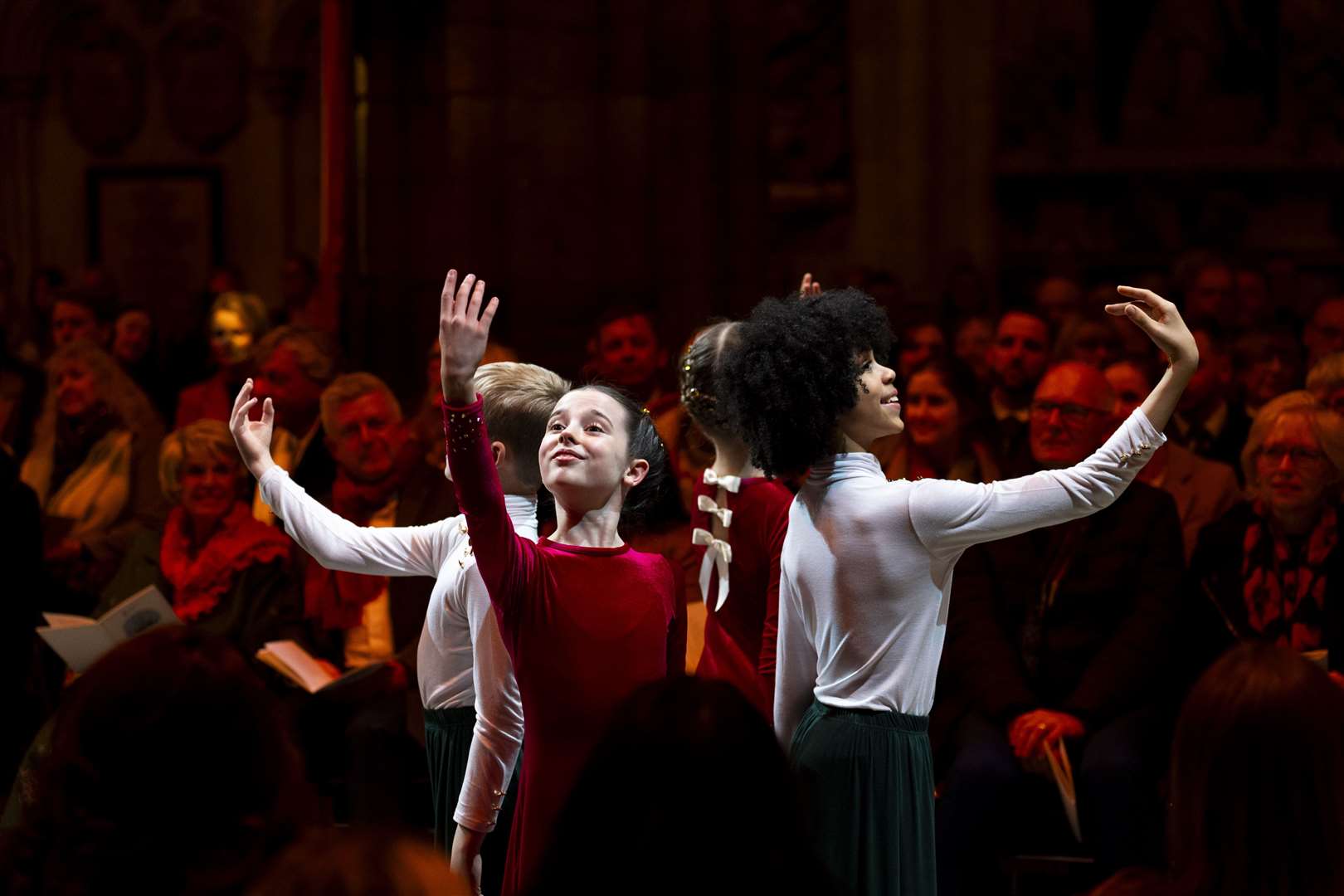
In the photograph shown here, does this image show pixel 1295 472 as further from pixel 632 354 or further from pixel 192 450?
pixel 192 450

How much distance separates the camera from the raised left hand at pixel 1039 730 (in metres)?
4.71

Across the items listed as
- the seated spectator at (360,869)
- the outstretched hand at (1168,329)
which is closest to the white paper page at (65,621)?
the outstretched hand at (1168,329)

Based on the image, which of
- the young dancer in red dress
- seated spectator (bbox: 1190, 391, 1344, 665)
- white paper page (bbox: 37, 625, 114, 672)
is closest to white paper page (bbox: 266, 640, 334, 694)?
white paper page (bbox: 37, 625, 114, 672)

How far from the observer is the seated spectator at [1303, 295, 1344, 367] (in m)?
6.70

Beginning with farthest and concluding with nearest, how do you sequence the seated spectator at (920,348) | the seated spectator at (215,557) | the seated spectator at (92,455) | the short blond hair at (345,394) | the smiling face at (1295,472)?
the seated spectator at (920,348)
the seated spectator at (92,455)
the short blond hair at (345,394)
the seated spectator at (215,557)
the smiling face at (1295,472)

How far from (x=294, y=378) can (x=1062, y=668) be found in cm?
303

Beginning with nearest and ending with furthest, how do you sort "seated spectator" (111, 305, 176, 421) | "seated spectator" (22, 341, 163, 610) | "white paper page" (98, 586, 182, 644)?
"white paper page" (98, 586, 182, 644), "seated spectator" (22, 341, 163, 610), "seated spectator" (111, 305, 176, 421)

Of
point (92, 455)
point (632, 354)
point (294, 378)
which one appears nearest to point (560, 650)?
point (632, 354)

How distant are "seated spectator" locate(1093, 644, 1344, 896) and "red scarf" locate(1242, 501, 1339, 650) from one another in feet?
9.24

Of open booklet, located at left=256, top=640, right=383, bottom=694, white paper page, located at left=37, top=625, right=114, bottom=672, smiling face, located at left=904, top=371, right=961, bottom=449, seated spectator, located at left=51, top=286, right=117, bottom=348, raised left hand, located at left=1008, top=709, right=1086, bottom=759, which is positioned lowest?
raised left hand, located at left=1008, top=709, right=1086, bottom=759

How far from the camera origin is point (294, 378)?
6.61 m

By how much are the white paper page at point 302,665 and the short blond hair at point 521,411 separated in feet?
5.55

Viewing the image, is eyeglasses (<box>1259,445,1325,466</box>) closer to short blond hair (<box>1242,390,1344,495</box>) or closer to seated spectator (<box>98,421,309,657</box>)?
short blond hair (<box>1242,390,1344,495</box>)

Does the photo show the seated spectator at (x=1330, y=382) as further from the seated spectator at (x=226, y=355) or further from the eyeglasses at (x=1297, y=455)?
the seated spectator at (x=226, y=355)
